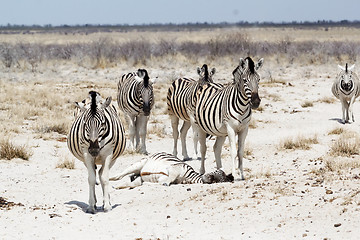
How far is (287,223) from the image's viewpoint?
309 inches

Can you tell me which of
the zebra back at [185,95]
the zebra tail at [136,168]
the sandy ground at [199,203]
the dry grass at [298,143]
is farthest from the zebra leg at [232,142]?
the dry grass at [298,143]

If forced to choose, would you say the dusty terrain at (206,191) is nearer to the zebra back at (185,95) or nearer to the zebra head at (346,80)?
the zebra head at (346,80)

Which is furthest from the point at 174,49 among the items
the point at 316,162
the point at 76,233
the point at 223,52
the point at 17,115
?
the point at 76,233

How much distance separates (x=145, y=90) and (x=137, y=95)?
0.35m

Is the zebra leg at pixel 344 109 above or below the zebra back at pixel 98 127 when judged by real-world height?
below

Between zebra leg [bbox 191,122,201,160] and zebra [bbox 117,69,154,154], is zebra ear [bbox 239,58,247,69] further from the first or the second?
zebra [bbox 117,69,154,154]

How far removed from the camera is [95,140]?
896 cm

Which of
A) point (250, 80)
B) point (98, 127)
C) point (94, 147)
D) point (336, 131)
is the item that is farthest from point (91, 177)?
point (336, 131)

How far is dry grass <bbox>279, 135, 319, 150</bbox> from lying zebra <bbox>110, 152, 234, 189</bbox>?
4221mm

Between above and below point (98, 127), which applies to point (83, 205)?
below

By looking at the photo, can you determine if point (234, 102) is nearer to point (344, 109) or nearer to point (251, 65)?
point (251, 65)

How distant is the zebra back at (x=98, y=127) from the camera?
29.9ft

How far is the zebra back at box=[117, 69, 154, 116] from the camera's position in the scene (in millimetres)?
14384

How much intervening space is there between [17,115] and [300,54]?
25741 mm
